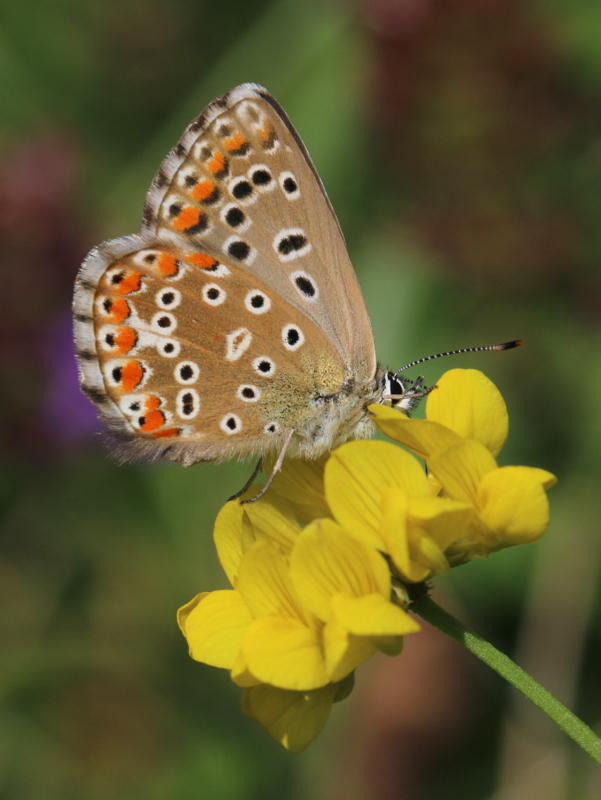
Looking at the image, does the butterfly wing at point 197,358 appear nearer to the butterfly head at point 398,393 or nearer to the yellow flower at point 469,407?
the butterfly head at point 398,393

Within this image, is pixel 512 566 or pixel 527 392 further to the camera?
pixel 527 392

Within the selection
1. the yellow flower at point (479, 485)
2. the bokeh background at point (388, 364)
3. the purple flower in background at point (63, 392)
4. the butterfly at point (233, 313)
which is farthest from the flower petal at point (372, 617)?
the purple flower in background at point (63, 392)

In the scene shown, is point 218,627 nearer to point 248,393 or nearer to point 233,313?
point 248,393

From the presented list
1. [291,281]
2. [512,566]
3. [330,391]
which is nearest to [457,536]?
[330,391]

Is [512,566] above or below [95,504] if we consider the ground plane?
below

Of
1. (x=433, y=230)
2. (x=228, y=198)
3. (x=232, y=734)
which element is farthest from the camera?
(x=433, y=230)

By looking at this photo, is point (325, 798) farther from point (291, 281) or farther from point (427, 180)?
point (427, 180)
